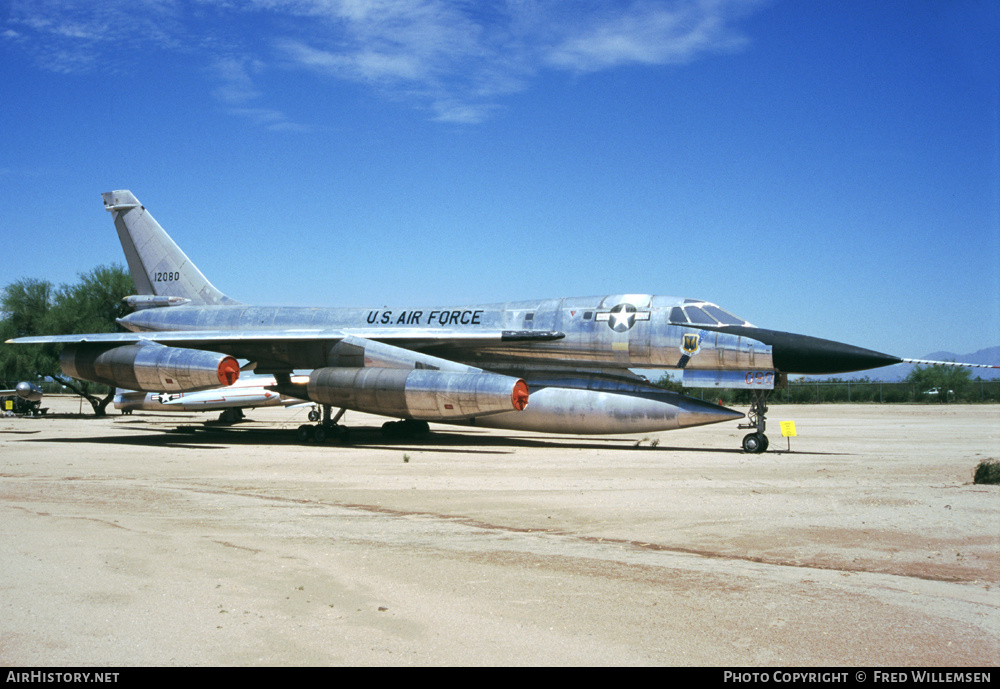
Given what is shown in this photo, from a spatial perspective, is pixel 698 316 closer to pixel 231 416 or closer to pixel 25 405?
pixel 231 416

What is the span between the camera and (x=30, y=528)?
787cm

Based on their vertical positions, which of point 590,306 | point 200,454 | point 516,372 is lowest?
point 200,454

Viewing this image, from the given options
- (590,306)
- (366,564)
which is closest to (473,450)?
(590,306)

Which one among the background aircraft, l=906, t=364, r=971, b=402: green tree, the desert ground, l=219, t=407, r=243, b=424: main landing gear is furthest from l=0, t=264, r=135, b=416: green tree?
l=906, t=364, r=971, b=402: green tree

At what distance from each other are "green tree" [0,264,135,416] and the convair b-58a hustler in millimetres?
15652

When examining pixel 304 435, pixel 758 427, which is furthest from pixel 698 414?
pixel 304 435

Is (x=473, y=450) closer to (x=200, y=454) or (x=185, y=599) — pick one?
(x=200, y=454)

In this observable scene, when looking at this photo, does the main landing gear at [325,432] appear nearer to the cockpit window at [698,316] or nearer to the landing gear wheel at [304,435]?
the landing gear wheel at [304,435]

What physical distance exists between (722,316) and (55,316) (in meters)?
29.8

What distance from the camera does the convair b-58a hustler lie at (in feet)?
54.6

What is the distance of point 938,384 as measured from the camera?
60250 mm

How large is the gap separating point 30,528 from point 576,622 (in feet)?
19.9

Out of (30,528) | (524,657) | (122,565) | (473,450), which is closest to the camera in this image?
(524,657)

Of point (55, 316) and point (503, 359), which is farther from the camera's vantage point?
point (55, 316)
